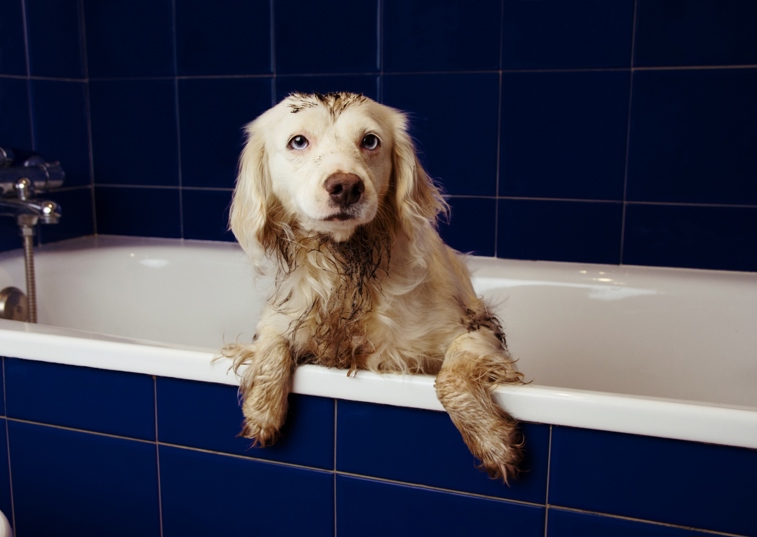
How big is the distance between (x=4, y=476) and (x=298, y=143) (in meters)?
0.99

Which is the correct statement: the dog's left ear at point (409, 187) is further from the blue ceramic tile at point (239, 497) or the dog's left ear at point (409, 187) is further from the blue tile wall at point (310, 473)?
the blue ceramic tile at point (239, 497)

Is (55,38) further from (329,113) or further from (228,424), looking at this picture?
(228,424)

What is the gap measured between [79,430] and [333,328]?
59 cm

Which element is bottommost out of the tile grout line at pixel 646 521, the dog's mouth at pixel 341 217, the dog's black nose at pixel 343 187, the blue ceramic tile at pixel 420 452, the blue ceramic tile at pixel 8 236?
the tile grout line at pixel 646 521

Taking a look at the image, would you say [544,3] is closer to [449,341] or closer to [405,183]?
[405,183]

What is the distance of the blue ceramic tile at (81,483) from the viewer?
5.06 feet

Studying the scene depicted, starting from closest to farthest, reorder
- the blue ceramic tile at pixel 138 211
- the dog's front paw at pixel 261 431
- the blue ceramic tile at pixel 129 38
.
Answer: the dog's front paw at pixel 261 431 < the blue ceramic tile at pixel 129 38 < the blue ceramic tile at pixel 138 211

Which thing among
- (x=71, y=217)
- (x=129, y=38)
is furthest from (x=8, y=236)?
(x=129, y=38)

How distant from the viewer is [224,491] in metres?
1.48

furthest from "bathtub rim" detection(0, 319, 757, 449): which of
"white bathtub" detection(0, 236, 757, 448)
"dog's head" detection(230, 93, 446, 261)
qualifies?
"dog's head" detection(230, 93, 446, 261)

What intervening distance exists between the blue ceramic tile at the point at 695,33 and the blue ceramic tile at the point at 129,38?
5.43ft

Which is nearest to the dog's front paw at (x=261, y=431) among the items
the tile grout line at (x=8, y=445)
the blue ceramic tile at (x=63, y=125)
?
the tile grout line at (x=8, y=445)

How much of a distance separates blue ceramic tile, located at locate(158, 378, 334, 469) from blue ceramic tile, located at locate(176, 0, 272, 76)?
5.02 feet

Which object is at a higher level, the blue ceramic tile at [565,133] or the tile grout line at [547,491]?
the blue ceramic tile at [565,133]
